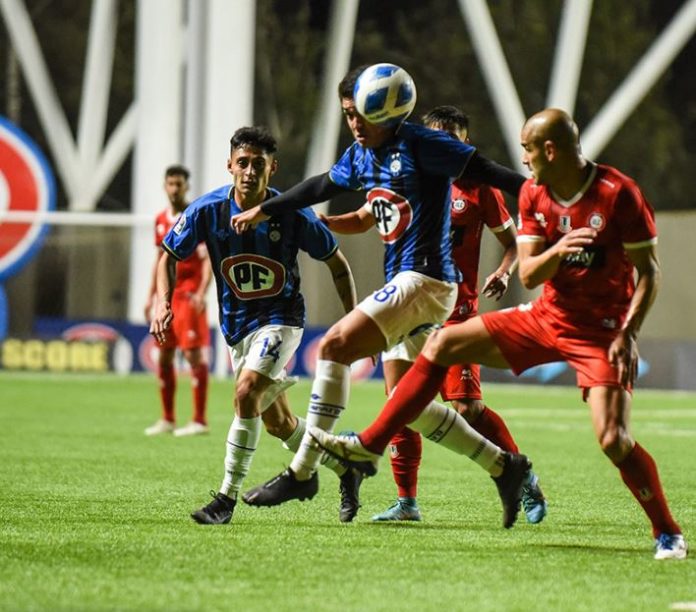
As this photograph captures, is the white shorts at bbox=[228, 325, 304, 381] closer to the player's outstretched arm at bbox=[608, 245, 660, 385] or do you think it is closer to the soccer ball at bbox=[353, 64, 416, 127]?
the soccer ball at bbox=[353, 64, 416, 127]

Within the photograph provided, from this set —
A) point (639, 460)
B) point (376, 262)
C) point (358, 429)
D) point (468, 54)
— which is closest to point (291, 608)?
point (639, 460)

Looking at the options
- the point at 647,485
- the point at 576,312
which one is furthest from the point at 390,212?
the point at 647,485

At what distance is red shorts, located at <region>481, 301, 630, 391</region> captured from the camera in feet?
22.6

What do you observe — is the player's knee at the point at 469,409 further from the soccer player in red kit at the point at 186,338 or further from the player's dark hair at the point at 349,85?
the soccer player in red kit at the point at 186,338

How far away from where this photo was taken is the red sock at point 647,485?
22.6ft

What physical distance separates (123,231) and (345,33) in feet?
17.7

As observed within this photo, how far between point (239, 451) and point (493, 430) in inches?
59.2

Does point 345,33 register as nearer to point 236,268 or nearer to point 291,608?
point 236,268

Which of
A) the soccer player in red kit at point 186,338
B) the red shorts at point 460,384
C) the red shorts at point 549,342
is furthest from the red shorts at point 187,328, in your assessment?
the red shorts at point 549,342

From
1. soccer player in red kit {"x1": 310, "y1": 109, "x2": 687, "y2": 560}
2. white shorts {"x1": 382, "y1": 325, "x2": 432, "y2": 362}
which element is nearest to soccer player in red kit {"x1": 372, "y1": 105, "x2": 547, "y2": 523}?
white shorts {"x1": 382, "y1": 325, "x2": 432, "y2": 362}

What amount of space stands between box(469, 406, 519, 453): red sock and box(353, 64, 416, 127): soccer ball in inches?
77.4

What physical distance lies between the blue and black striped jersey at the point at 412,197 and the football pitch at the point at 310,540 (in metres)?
1.33

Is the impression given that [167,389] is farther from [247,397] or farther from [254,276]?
[247,397]

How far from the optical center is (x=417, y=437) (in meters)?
8.59
